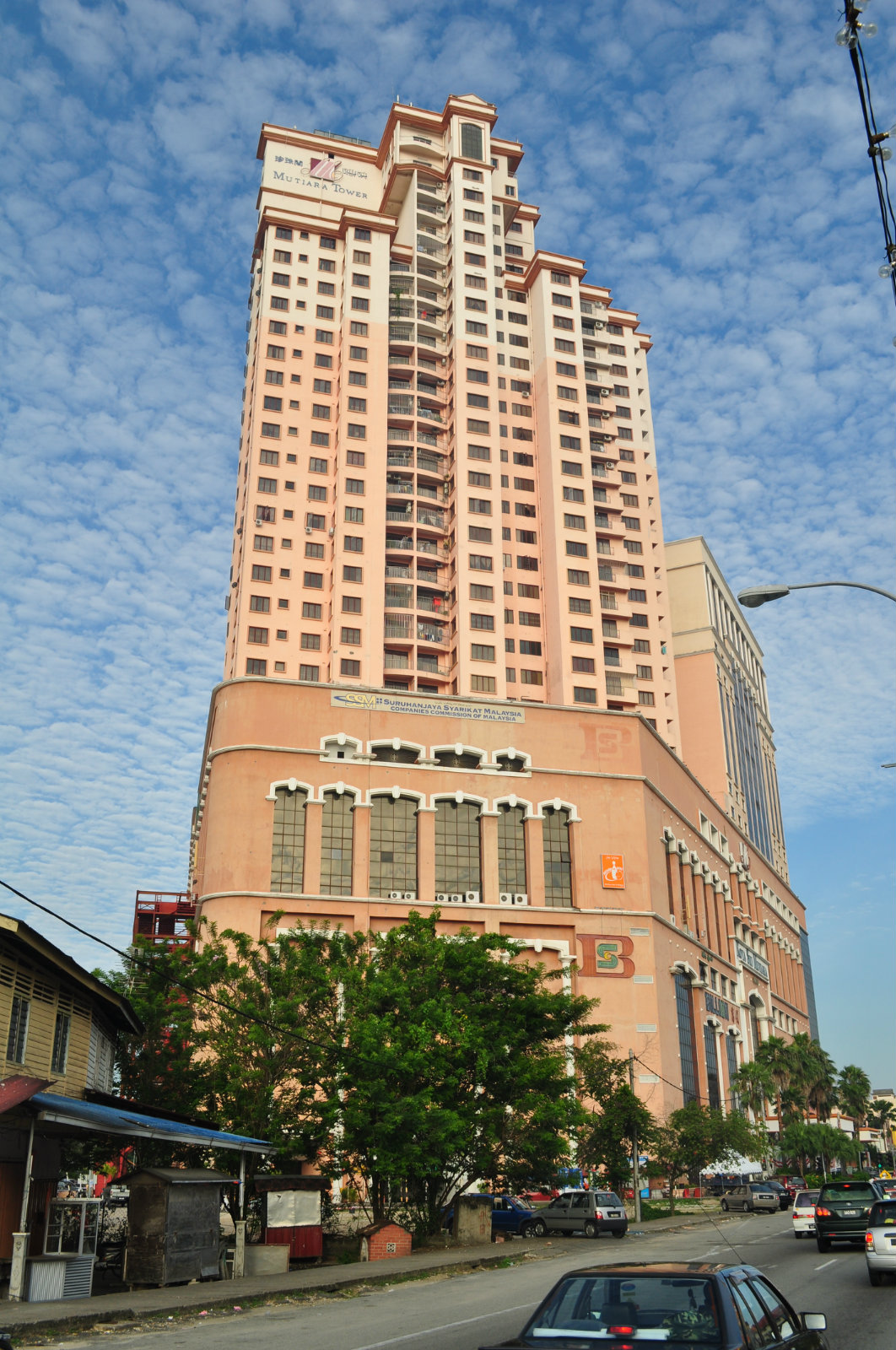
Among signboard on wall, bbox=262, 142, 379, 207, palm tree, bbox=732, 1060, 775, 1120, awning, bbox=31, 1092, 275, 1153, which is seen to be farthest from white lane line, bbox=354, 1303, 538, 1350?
signboard on wall, bbox=262, 142, 379, 207

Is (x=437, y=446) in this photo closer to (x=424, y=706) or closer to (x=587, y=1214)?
(x=424, y=706)

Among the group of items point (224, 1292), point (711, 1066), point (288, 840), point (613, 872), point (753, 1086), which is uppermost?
point (288, 840)

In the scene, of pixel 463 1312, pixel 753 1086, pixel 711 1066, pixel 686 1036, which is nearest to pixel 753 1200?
pixel 686 1036

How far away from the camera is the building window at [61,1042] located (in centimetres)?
2558

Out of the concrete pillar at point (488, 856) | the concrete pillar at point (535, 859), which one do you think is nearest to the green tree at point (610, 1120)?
the concrete pillar at point (535, 859)

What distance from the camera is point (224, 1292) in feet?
67.1

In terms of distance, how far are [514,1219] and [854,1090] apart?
83729mm

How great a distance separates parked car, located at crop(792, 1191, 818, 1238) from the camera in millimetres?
31188

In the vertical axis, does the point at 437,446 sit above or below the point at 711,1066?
above

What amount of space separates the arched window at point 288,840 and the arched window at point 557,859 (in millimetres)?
13178

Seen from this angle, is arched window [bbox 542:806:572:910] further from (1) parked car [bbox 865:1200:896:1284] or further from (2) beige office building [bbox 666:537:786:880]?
(2) beige office building [bbox 666:537:786:880]

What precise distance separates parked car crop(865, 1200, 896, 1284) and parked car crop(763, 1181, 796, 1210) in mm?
36102

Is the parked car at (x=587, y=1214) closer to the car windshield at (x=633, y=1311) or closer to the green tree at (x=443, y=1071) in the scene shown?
the green tree at (x=443, y=1071)

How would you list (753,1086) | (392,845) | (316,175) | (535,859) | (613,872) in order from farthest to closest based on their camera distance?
(316,175)
(753,1086)
(613,872)
(535,859)
(392,845)
